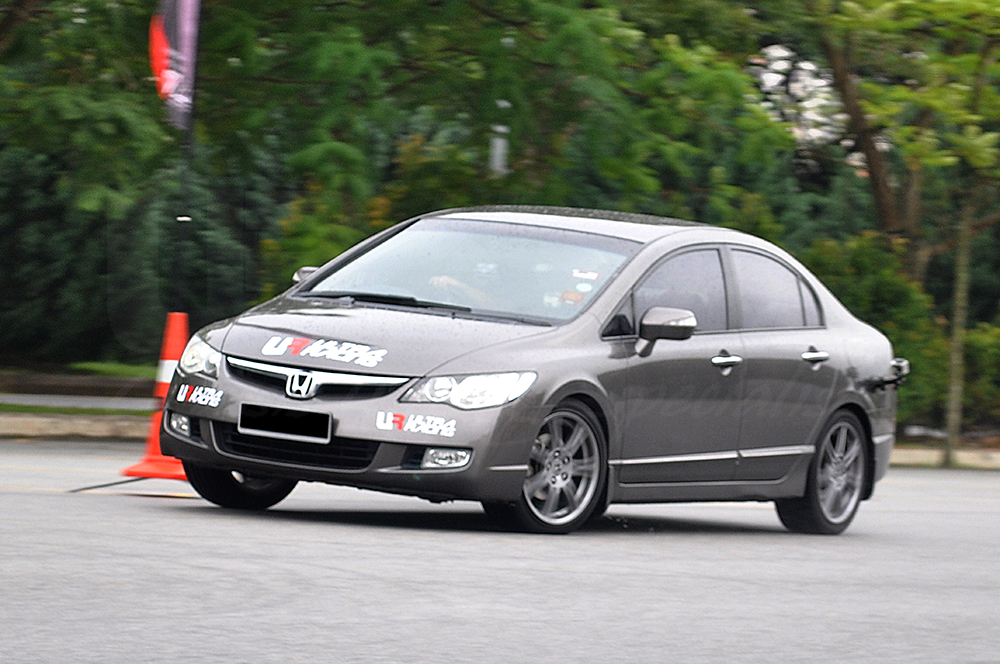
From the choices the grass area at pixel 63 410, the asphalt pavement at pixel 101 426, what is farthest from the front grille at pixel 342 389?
the grass area at pixel 63 410

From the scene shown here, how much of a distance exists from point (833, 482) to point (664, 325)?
210 centimetres

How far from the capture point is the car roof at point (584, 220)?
991cm

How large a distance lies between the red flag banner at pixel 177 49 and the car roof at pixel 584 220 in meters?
4.34

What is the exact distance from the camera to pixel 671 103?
17531 mm

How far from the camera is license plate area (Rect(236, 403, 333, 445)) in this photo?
8.47 m

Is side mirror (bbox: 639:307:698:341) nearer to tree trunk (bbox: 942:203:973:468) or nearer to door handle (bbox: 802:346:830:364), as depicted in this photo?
door handle (bbox: 802:346:830:364)

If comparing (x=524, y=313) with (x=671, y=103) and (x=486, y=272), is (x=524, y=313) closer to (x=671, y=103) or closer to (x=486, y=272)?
(x=486, y=272)

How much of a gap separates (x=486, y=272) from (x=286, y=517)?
4.92ft

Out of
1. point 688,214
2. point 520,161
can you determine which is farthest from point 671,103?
point 688,214

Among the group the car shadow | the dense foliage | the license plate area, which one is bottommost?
A: the car shadow

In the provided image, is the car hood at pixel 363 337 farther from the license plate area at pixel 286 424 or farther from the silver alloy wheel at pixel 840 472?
the silver alloy wheel at pixel 840 472

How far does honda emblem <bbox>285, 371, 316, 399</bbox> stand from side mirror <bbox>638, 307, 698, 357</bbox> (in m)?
1.71

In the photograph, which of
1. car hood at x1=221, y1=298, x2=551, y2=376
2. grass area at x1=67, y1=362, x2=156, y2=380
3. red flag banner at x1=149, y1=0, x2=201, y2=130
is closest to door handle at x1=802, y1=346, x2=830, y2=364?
car hood at x1=221, y1=298, x2=551, y2=376

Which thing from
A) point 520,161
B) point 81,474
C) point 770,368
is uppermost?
point 520,161
